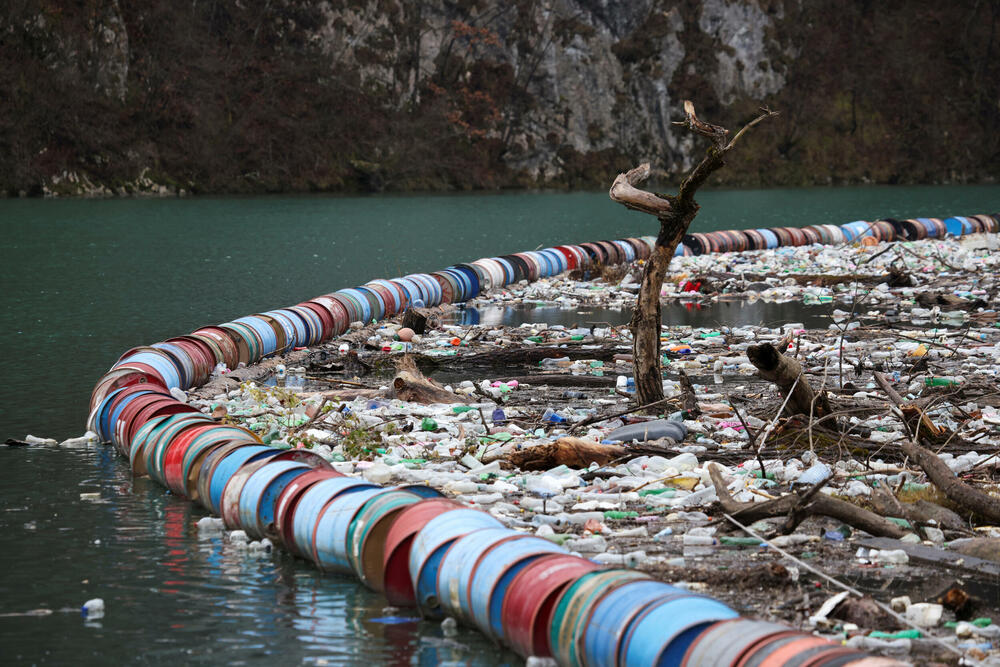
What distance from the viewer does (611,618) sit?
368cm

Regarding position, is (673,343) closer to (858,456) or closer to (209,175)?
(858,456)

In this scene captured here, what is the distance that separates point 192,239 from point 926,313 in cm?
1593

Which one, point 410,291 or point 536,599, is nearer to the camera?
point 536,599

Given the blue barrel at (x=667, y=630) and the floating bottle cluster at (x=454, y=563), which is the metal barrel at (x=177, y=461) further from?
the blue barrel at (x=667, y=630)

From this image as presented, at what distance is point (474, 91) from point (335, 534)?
2323 inches

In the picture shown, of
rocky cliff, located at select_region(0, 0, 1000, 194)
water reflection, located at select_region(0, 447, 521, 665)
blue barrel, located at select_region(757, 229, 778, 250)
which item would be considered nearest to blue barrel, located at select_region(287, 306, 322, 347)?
water reflection, located at select_region(0, 447, 521, 665)

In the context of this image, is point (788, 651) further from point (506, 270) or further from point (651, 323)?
point (506, 270)

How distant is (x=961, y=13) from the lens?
74250 mm

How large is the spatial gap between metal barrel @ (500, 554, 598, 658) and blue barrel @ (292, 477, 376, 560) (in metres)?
1.23

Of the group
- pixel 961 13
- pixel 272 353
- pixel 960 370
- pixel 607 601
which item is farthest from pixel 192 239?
pixel 961 13

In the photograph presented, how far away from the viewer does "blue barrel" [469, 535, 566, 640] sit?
4125mm

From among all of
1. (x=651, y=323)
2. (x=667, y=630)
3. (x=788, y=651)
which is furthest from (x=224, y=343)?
(x=788, y=651)

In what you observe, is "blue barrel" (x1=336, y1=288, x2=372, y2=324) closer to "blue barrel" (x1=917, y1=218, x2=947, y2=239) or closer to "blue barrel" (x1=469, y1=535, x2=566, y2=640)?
"blue barrel" (x1=469, y1=535, x2=566, y2=640)

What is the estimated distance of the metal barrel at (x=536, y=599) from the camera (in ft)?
12.9
